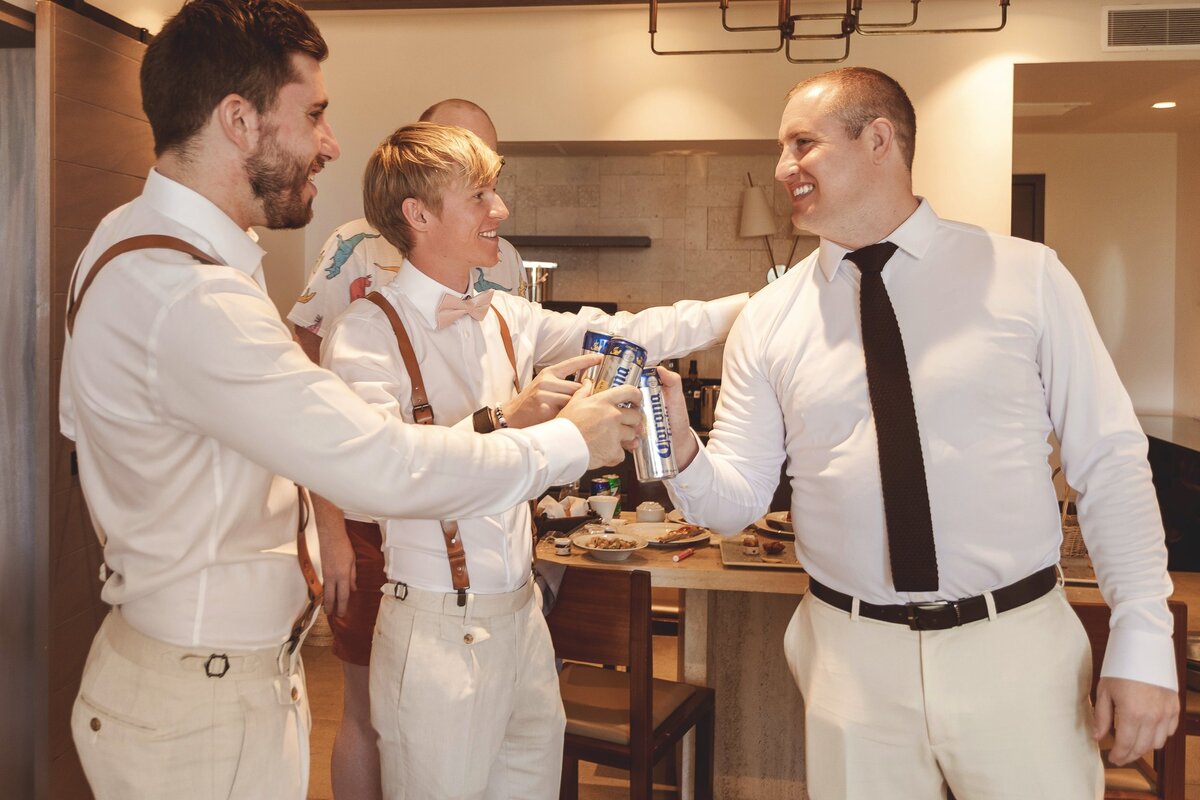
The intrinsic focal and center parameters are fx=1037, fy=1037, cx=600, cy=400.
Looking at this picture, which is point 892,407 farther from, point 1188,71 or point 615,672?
point 1188,71

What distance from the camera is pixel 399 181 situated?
1.96m

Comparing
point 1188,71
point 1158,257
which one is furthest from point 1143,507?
point 1158,257

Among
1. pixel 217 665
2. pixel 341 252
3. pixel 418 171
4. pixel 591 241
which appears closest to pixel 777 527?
pixel 341 252

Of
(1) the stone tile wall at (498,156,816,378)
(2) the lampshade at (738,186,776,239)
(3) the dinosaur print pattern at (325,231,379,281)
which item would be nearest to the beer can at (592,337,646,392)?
(3) the dinosaur print pattern at (325,231,379,281)

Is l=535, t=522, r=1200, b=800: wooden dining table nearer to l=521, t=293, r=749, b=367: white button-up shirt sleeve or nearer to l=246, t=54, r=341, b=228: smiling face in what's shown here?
l=521, t=293, r=749, b=367: white button-up shirt sleeve

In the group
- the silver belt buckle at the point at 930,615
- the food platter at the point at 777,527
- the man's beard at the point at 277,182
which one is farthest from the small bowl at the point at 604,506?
the man's beard at the point at 277,182

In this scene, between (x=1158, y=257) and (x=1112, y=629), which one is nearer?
(x=1112, y=629)

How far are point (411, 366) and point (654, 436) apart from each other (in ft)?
1.60

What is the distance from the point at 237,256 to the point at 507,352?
2.29 feet

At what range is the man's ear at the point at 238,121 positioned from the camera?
57.6 inches

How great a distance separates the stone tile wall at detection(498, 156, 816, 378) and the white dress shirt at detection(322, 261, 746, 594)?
4.06 m

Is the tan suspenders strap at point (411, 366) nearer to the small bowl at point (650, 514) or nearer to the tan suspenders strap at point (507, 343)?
the tan suspenders strap at point (507, 343)

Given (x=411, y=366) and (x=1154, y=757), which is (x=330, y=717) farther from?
(x=1154, y=757)

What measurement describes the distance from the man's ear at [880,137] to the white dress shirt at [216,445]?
82cm
